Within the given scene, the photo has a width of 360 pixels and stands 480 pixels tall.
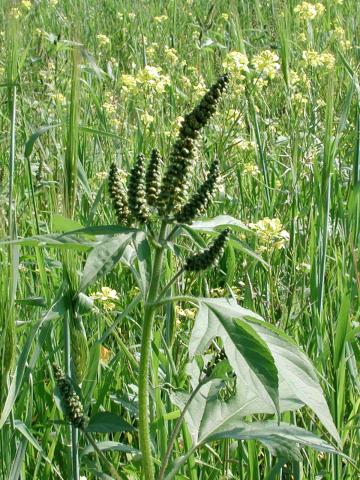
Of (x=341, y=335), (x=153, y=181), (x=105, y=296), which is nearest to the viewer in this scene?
(x=153, y=181)

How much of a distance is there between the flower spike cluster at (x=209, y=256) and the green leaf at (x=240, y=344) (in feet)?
0.20

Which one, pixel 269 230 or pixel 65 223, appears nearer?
pixel 65 223

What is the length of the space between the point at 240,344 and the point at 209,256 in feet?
0.48

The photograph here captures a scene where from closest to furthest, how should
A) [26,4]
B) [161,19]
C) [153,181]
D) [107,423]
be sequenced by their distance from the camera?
[153,181] < [107,423] < [26,4] < [161,19]

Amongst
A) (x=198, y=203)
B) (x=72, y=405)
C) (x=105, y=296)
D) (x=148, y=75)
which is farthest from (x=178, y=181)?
(x=148, y=75)

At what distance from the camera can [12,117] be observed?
1516 mm

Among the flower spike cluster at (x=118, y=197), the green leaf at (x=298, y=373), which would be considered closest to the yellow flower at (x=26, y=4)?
the flower spike cluster at (x=118, y=197)

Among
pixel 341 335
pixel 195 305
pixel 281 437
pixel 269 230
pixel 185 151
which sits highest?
pixel 185 151

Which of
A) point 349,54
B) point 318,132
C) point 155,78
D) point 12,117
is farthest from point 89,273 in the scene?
point 349,54

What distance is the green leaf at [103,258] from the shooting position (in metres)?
1.17

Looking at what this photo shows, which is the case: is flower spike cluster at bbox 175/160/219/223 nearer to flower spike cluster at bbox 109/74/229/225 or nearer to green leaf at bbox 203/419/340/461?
flower spike cluster at bbox 109/74/229/225

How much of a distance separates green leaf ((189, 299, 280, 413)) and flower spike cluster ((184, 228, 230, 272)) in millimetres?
60

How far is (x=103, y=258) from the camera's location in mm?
1200

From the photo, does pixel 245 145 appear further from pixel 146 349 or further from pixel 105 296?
pixel 146 349
